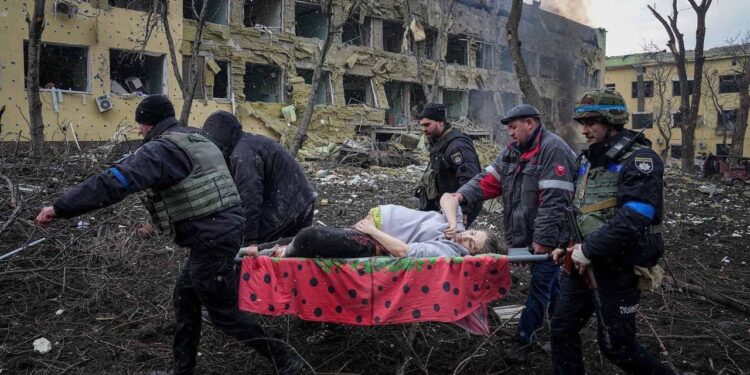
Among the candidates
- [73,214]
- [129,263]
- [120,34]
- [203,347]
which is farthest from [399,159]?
[73,214]

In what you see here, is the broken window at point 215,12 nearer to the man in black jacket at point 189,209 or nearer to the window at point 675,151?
the man in black jacket at point 189,209

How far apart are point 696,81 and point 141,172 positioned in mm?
20285

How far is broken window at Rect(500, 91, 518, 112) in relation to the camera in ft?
105

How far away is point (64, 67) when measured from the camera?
16.8 metres

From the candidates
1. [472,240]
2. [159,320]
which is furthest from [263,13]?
[472,240]

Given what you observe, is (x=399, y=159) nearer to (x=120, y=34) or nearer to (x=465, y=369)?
(x=120, y=34)

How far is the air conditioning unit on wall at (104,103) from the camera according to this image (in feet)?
53.2

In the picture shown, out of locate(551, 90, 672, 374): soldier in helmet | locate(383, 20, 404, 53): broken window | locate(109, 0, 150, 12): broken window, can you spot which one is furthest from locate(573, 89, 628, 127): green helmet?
locate(383, 20, 404, 53): broken window

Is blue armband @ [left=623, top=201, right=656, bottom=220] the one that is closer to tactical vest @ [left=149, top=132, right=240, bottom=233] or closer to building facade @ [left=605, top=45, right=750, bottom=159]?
tactical vest @ [left=149, top=132, right=240, bottom=233]

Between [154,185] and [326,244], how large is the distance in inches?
40.8

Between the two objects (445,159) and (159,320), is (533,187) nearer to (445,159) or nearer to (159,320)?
(445,159)

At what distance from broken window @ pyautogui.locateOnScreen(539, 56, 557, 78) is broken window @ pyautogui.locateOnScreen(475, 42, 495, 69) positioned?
564 centimetres

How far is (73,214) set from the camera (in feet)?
9.02

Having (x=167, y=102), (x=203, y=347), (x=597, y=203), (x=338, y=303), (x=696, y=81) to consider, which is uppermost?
(x=696, y=81)
